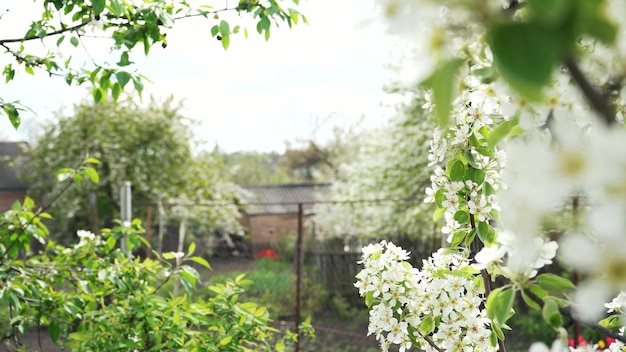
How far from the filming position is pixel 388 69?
384 inches

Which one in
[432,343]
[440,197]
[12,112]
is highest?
[12,112]

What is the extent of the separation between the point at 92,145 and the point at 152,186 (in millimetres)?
1107

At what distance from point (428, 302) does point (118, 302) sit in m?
1.59

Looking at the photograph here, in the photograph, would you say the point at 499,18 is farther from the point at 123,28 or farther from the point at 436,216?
the point at 123,28

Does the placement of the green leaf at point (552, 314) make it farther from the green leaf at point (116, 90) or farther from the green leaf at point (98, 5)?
the green leaf at point (116, 90)

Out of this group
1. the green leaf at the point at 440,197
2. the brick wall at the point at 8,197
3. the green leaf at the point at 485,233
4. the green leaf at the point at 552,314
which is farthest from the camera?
the brick wall at the point at 8,197

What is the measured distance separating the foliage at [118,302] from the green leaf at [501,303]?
1.75m

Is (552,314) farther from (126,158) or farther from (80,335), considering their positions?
(126,158)

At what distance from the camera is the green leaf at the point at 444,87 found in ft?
1.47

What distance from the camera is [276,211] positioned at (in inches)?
696

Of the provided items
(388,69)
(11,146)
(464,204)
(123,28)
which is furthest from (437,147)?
(11,146)

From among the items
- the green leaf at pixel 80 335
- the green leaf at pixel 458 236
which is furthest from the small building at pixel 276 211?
the green leaf at pixel 458 236

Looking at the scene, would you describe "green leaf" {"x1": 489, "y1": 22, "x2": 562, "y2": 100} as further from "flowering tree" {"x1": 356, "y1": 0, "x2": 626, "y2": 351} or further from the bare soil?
the bare soil

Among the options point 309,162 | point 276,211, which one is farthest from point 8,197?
point 309,162
